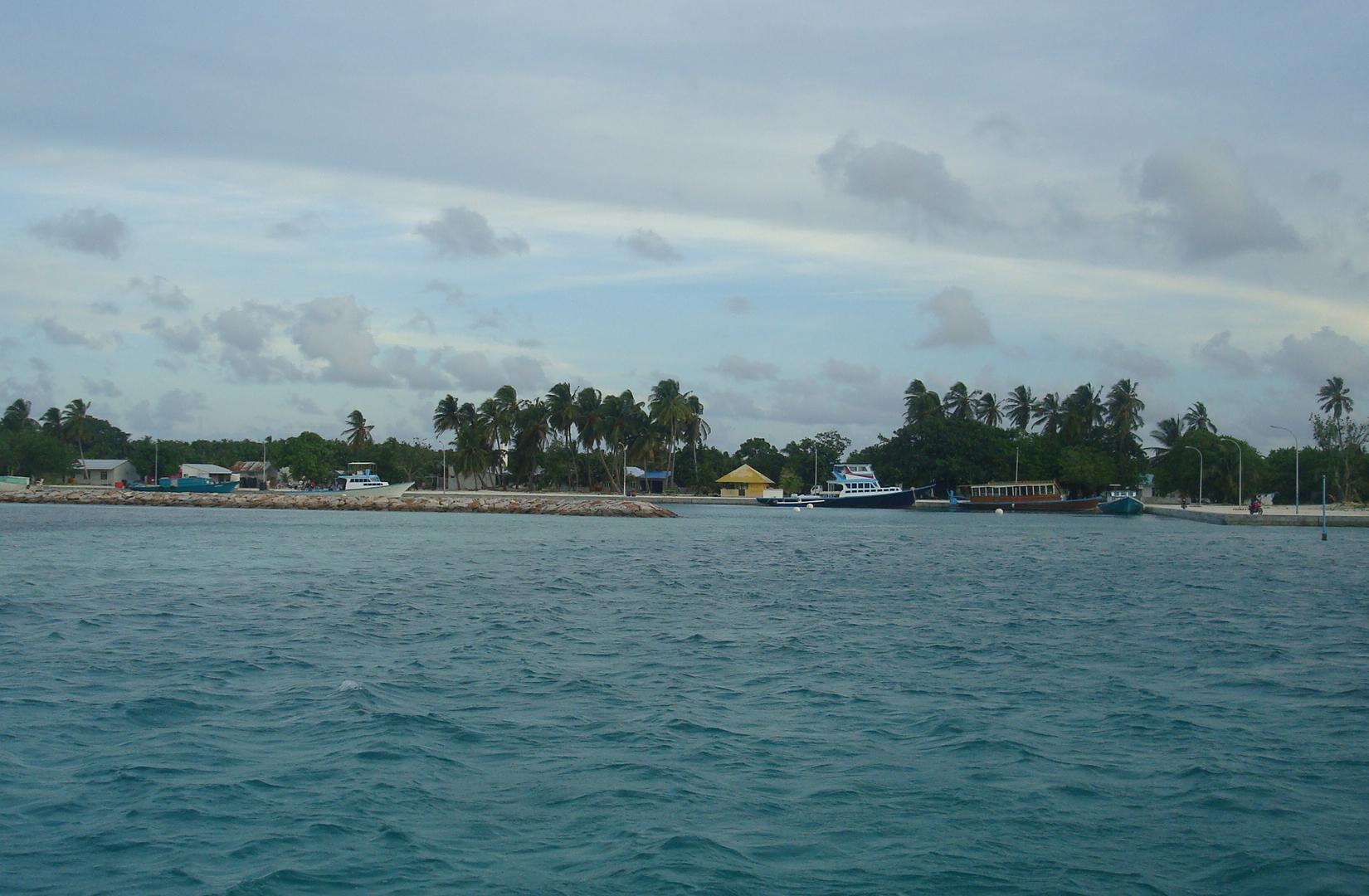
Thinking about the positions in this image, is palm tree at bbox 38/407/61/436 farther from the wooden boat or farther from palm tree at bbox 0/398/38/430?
the wooden boat

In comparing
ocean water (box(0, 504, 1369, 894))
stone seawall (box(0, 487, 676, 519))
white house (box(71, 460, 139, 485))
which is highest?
white house (box(71, 460, 139, 485))

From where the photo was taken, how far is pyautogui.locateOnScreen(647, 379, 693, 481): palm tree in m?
104

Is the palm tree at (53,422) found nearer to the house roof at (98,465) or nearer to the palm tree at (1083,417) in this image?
the house roof at (98,465)

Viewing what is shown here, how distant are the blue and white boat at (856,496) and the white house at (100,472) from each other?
7190 cm

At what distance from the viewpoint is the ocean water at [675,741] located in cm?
798

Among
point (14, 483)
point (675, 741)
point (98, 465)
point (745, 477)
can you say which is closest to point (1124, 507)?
point (745, 477)

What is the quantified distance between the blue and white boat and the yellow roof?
45.5ft

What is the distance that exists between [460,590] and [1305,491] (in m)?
88.4

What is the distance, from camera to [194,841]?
27.0 ft

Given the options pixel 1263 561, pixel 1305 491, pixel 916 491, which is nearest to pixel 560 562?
pixel 1263 561

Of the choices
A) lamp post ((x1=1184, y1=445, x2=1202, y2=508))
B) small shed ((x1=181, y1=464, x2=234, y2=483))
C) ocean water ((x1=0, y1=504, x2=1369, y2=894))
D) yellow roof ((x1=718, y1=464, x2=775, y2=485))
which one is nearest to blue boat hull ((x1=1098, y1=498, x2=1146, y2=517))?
lamp post ((x1=1184, y1=445, x2=1202, y2=508))

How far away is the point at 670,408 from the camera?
4067 inches

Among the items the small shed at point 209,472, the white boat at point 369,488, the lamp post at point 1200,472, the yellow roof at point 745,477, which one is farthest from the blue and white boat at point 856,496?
the small shed at point 209,472

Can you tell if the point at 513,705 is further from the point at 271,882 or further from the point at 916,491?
the point at 916,491
